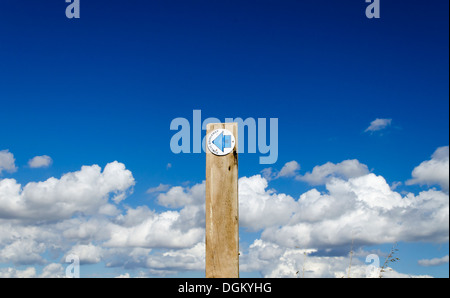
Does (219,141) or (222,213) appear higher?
(219,141)

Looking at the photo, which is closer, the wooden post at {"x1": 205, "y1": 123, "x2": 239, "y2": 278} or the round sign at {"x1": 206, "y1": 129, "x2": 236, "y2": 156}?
the wooden post at {"x1": 205, "y1": 123, "x2": 239, "y2": 278}

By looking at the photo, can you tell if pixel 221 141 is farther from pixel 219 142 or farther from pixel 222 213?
pixel 222 213

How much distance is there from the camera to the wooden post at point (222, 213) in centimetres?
479

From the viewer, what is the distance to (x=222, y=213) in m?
4.88

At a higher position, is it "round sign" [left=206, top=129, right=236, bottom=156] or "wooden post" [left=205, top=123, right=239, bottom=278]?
"round sign" [left=206, top=129, right=236, bottom=156]

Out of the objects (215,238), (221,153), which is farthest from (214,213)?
(221,153)

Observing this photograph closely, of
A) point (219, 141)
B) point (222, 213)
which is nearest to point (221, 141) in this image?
point (219, 141)

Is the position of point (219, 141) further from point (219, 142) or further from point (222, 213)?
point (222, 213)

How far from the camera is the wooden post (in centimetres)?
479

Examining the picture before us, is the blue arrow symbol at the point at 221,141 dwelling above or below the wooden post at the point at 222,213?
above

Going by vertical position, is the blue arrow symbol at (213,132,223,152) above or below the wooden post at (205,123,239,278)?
above

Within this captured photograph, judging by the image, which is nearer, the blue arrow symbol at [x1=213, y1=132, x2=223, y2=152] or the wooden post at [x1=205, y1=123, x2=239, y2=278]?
the wooden post at [x1=205, y1=123, x2=239, y2=278]

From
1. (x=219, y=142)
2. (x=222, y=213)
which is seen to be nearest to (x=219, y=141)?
(x=219, y=142)

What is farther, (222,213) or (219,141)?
(219,141)
